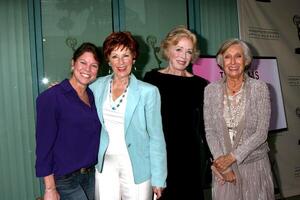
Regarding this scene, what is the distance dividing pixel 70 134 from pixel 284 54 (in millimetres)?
3380

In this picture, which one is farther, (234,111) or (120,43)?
(234,111)

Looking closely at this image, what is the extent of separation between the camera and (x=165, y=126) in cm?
213

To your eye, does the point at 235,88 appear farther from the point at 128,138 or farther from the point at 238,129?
the point at 128,138

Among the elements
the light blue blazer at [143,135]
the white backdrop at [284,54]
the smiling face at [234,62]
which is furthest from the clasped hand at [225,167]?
the white backdrop at [284,54]

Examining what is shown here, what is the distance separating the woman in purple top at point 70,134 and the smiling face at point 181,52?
0.51 m

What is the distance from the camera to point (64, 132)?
72.8 inches

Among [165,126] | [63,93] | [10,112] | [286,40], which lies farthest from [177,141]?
[286,40]

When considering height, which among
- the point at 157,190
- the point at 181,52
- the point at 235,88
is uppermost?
the point at 181,52

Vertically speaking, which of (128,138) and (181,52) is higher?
(181,52)

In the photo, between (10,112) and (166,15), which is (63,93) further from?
(166,15)

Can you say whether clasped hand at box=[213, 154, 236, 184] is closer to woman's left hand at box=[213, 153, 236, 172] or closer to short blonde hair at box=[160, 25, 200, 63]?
woman's left hand at box=[213, 153, 236, 172]

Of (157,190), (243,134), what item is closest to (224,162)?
(243,134)

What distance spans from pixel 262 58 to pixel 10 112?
8.97 ft

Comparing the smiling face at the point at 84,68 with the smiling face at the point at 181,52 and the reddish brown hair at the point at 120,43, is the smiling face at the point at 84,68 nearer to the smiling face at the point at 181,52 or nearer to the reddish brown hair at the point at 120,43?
the reddish brown hair at the point at 120,43
